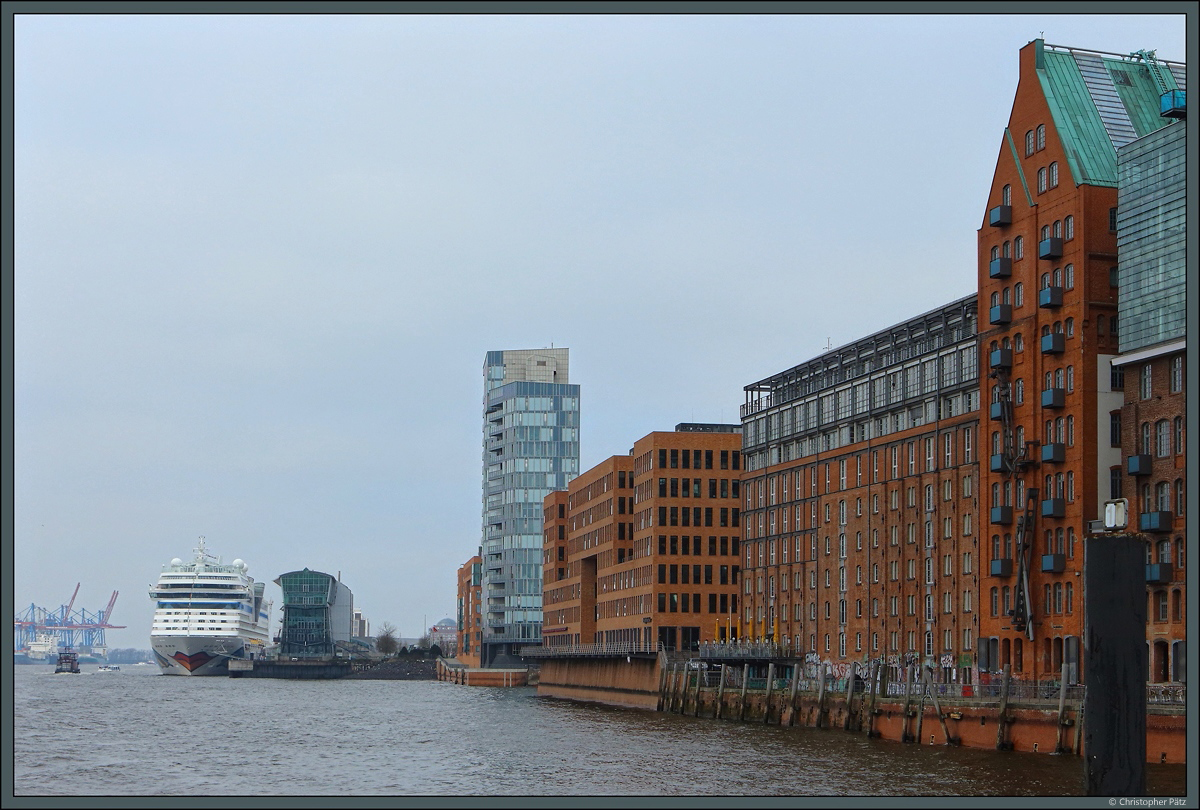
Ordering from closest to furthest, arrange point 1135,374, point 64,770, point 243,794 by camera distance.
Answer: point 243,794
point 64,770
point 1135,374

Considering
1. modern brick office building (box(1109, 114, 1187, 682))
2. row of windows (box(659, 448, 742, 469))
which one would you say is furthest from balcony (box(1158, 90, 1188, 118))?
row of windows (box(659, 448, 742, 469))

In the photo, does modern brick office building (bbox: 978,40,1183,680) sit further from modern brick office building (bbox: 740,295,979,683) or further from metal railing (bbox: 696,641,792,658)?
metal railing (bbox: 696,641,792,658)

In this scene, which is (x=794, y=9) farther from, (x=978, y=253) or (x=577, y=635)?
(x=577, y=635)

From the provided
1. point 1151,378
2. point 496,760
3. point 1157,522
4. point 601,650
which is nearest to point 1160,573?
point 1157,522

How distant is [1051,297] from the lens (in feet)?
306

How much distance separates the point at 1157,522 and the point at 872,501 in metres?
36.4

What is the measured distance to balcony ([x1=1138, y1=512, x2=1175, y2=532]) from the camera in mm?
84062

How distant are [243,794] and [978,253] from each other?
63.4 meters

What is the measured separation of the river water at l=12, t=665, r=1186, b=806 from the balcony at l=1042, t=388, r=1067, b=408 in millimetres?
22694

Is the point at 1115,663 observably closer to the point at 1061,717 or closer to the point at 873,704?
the point at 1061,717

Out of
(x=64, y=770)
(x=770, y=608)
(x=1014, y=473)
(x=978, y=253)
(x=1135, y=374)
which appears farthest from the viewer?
(x=770, y=608)

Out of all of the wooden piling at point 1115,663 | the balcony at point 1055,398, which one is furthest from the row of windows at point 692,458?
the wooden piling at point 1115,663

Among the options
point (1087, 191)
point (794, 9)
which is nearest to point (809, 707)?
point (1087, 191)

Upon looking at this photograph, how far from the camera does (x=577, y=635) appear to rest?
194875 millimetres
